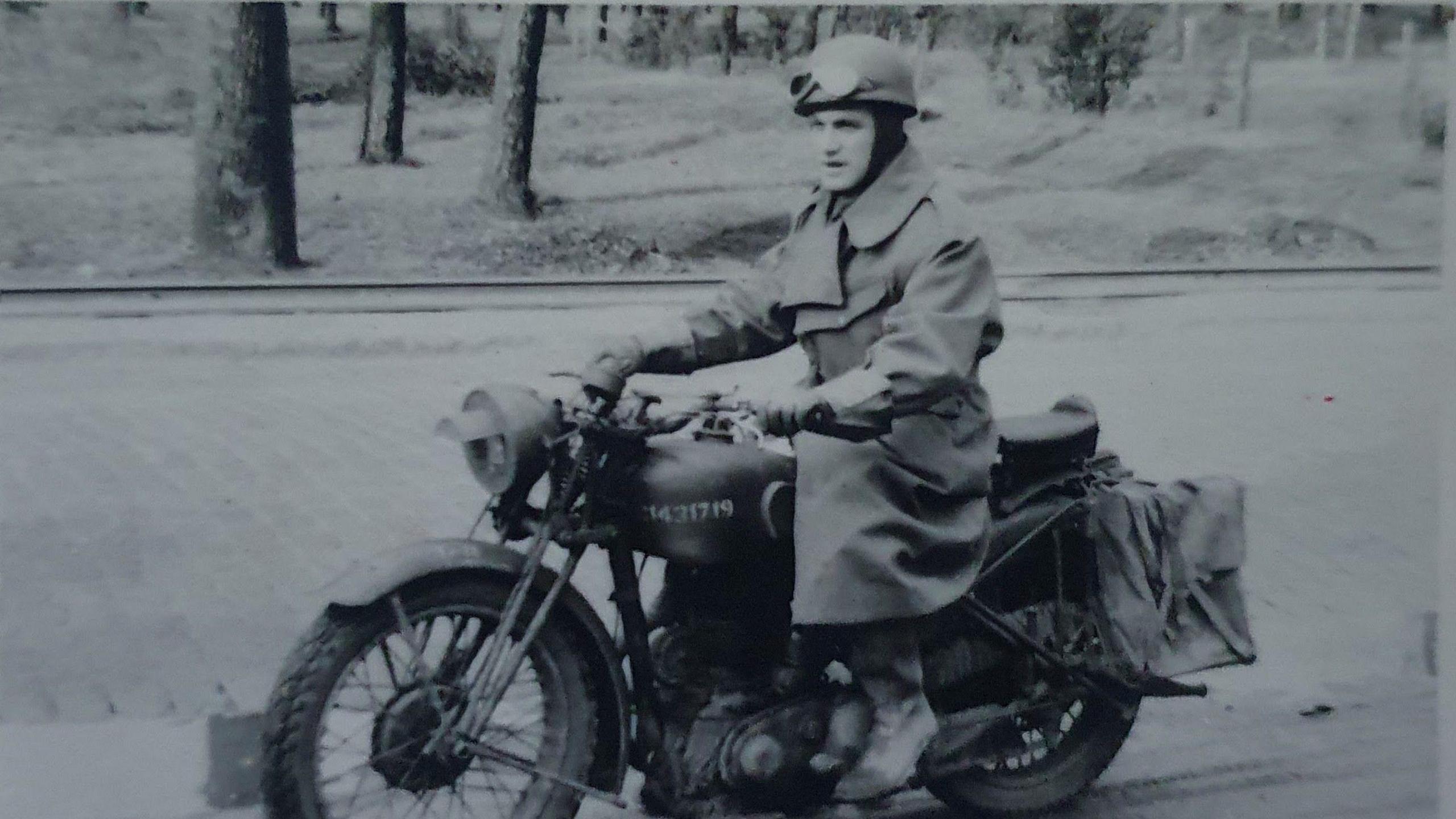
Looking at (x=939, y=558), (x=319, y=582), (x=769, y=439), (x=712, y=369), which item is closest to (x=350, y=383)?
(x=319, y=582)

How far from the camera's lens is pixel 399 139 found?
354 cm

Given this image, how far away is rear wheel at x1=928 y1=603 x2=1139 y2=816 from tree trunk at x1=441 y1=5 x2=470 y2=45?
6.45 ft

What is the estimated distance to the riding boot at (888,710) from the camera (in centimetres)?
290

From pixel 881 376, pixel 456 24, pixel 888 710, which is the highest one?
pixel 456 24

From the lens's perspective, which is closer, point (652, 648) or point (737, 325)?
point (652, 648)

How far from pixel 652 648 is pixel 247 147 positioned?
Result: 1649 mm

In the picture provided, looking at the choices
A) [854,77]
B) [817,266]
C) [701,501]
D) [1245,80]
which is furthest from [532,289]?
[1245,80]

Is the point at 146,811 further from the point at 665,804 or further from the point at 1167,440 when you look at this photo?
the point at 1167,440

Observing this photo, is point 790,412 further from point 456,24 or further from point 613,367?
point 456,24

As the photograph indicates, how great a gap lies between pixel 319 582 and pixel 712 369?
4.06 feet

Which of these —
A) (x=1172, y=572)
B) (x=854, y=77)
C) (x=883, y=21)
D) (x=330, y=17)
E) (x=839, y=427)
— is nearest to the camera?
(x=839, y=427)

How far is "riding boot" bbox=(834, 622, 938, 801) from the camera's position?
290cm

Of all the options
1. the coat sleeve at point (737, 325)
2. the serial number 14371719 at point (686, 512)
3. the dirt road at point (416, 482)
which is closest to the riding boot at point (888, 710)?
the serial number 14371719 at point (686, 512)

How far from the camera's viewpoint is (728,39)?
3.57 metres
